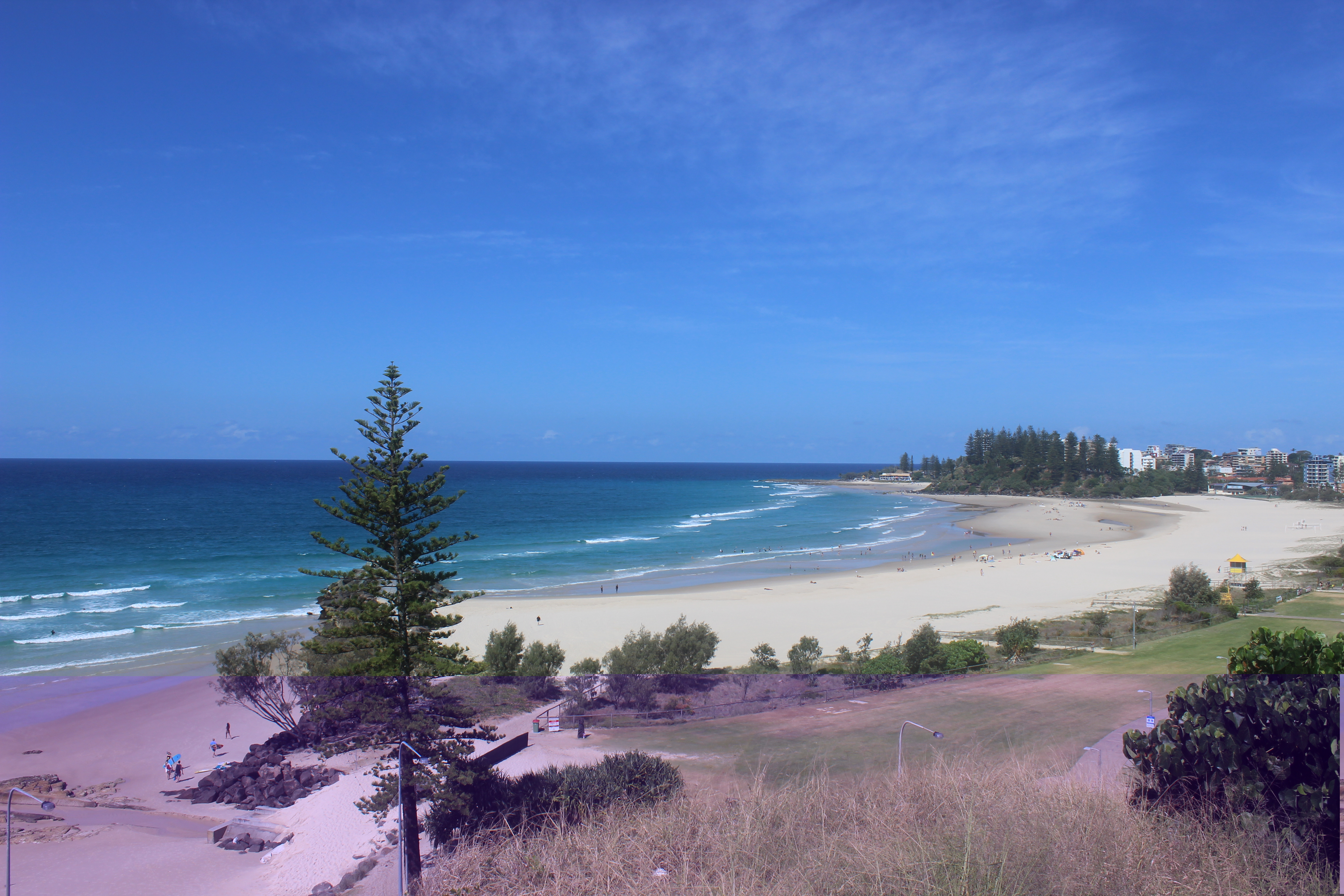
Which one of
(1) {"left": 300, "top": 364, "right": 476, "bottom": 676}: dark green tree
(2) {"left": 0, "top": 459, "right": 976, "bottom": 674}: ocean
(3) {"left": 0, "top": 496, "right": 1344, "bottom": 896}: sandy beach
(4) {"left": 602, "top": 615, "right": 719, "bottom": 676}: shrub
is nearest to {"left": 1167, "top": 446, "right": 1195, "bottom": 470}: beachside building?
(2) {"left": 0, "top": 459, "right": 976, "bottom": 674}: ocean

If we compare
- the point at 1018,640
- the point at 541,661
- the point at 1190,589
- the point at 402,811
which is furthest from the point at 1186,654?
the point at 402,811

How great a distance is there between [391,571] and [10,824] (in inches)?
203

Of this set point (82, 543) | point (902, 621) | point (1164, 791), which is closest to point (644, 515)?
point (82, 543)

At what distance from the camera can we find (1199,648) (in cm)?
1734

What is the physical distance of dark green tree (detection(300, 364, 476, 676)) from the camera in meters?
10.8

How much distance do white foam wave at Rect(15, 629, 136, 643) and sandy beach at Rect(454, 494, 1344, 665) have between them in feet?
42.8

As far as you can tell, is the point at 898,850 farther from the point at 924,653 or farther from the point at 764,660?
the point at 764,660

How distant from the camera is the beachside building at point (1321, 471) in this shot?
166750 millimetres

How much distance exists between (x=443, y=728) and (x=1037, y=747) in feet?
34.5

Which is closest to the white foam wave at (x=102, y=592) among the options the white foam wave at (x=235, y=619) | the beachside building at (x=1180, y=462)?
the white foam wave at (x=235, y=619)

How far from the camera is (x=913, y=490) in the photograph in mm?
147125

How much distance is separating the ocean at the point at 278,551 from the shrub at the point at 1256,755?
97.0 ft

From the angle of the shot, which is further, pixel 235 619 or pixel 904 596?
pixel 904 596

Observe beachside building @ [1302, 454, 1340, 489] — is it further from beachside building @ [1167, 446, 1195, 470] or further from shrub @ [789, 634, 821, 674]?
shrub @ [789, 634, 821, 674]
